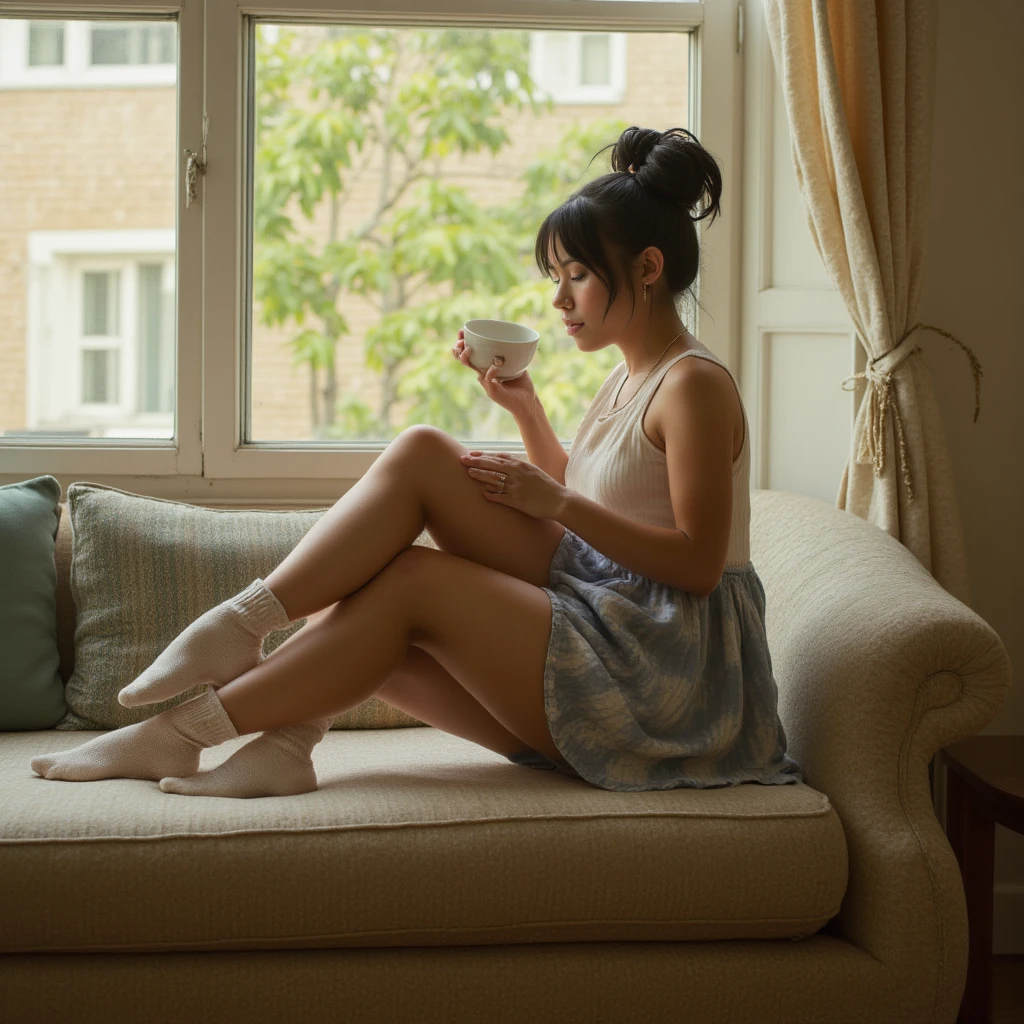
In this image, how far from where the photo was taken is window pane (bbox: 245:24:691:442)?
8.75 ft

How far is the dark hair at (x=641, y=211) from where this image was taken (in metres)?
1.84

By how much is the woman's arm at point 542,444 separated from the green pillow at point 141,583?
0.47 metres

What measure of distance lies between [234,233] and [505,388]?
91 centimetres

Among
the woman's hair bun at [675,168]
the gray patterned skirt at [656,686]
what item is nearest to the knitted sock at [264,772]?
the gray patterned skirt at [656,686]

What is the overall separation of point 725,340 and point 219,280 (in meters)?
1.14

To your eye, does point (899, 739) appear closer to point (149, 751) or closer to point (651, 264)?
point (651, 264)

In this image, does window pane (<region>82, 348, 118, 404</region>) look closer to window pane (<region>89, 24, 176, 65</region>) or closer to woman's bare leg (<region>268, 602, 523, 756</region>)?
window pane (<region>89, 24, 176, 65</region>)

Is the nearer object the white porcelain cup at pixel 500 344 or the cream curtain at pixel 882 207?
the white porcelain cup at pixel 500 344

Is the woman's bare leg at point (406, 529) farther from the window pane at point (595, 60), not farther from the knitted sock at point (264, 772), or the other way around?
the window pane at point (595, 60)

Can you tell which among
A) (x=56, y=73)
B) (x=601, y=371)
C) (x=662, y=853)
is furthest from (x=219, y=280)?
(x=662, y=853)

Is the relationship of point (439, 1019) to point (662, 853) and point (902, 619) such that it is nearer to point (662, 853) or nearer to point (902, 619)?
point (662, 853)

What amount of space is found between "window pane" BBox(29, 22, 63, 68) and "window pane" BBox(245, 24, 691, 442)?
1.46 feet

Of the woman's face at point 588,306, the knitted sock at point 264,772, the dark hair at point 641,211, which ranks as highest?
the dark hair at point 641,211

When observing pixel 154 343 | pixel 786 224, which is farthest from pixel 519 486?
pixel 154 343
